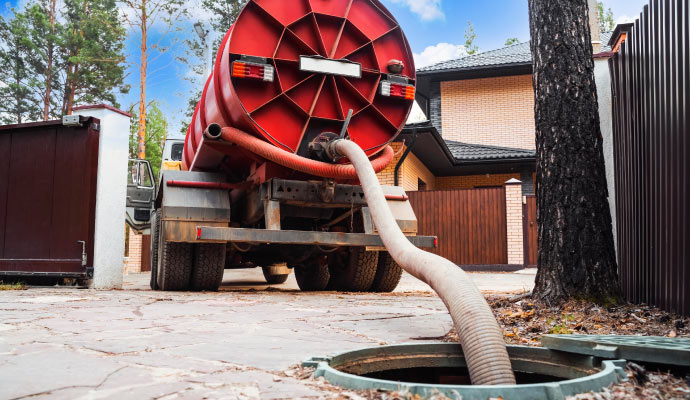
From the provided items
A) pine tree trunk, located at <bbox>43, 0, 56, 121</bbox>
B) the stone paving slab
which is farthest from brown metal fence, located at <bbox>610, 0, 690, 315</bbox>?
pine tree trunk, located at <bbox>43, 0, 56, 121</bbox>

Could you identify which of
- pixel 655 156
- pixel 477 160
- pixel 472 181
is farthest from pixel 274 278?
pixel 472 181

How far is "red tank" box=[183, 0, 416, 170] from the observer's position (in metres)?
5.20

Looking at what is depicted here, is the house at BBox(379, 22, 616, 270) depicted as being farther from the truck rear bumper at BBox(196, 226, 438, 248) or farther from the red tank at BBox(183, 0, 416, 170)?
the truck rear bumper at BBox(196, 226, 438, 248)

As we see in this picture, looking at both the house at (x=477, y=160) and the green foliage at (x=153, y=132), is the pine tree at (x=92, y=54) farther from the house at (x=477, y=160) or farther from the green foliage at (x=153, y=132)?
the house at (x=477, y=160)

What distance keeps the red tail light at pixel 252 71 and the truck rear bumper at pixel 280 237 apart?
1.43 metres

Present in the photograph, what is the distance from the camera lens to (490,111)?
20.2m

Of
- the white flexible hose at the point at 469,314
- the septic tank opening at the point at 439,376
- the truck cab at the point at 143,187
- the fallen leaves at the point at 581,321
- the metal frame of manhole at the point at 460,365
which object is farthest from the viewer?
the truck cab at the point at 143,187

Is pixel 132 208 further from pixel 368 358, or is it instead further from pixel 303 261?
pixel 368 358

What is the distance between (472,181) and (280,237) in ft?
53.6

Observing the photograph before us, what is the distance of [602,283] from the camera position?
3.65m

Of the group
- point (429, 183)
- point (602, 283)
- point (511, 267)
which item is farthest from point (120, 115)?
point (429, 183)

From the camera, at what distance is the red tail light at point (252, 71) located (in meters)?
5.06

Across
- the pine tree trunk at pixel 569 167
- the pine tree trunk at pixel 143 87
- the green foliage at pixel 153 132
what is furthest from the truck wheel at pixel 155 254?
the green foliage at pixel 153 132

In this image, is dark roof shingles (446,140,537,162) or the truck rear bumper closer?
the truck rear bumper
